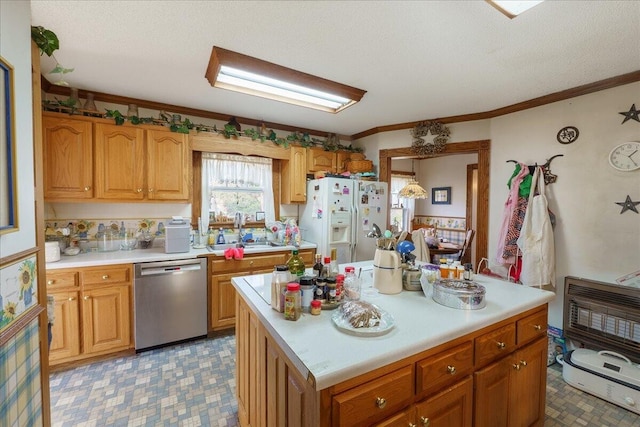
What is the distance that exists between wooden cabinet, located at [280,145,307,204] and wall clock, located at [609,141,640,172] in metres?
2.97

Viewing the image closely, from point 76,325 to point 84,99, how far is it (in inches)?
82.2

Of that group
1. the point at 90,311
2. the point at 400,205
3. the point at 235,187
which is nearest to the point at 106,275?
the point at 90,311

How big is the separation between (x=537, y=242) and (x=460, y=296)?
1.85m

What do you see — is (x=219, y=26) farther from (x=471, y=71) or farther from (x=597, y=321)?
(x=597, y=321)

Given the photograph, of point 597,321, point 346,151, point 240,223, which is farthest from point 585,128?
point 240,223

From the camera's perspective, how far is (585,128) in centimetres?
240

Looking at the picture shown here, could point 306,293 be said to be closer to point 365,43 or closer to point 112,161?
point 365,43

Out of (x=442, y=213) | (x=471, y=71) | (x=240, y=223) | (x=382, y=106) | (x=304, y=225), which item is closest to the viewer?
(x=471, y=71)

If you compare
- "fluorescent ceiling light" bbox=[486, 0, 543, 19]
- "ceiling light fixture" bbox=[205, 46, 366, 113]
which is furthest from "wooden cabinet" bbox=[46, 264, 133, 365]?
"fluorescent ceiling light" bbox=[486, 0, 543, 19]

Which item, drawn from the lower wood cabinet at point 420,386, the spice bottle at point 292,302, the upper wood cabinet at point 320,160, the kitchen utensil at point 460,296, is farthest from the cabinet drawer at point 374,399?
the upper wood cabinet at point 320,160

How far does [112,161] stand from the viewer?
2.57 m

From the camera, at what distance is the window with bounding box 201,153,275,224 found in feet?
10.8

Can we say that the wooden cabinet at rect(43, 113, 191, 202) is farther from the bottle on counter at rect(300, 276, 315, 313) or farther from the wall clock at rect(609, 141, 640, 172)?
the wall clock at rect(609, 141, 640, 172)

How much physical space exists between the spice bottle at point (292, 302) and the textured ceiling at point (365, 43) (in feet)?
4.73
